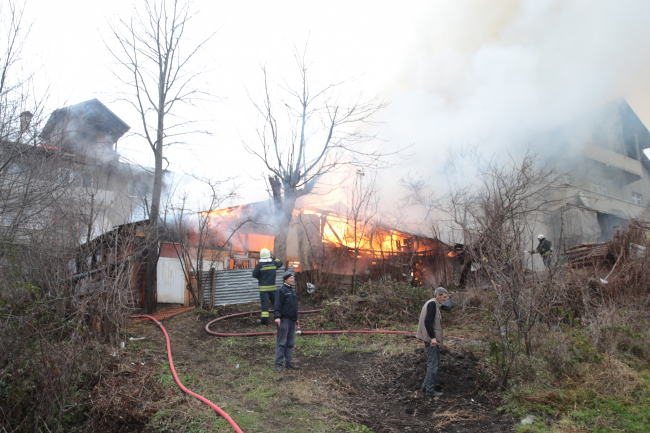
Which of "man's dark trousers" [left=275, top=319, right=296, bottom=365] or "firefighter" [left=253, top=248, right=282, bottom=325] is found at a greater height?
"firefighter" [left=253, top=248, right=282, bottom=325]

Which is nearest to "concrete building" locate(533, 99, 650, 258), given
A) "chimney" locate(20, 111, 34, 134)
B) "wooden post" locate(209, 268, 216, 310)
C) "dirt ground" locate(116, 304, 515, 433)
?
"dirt ground" locate(116, 304, 515, 433)

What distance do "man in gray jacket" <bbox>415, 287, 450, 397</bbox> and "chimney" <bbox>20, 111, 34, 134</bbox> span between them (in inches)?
246

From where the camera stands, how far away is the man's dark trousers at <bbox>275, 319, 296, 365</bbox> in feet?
19.9

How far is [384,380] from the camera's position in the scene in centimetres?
569

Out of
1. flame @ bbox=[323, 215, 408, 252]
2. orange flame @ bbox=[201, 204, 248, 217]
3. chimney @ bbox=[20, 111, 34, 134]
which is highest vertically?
chimney @ bbox=[20, 111, 34, 134]

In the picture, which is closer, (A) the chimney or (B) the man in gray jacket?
(B) the man in gray jacket

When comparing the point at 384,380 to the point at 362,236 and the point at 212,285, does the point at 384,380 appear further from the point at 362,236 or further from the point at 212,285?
the point at 362,236

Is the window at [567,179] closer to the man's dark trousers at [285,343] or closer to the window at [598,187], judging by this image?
the window at [598,187]

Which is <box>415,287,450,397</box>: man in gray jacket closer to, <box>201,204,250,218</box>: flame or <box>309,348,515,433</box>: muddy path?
<box>309,348,515,433</box>: muddy path

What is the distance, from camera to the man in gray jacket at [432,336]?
504 cm

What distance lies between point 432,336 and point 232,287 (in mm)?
6402

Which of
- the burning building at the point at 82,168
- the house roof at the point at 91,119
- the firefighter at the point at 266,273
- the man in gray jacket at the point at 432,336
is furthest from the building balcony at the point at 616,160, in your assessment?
the house roof at the point at 91,119

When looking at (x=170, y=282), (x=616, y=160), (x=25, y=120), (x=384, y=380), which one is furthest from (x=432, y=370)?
(x=616, y=160)

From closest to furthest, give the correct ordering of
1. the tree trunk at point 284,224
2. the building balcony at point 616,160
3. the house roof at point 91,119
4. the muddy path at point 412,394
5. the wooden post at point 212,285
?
the muddy path at point 412,394 → the house roof at point 91,119 → the wooden post at point 212,285 → the tree trunk at point 284,224 → the building balcony at point 616,160
